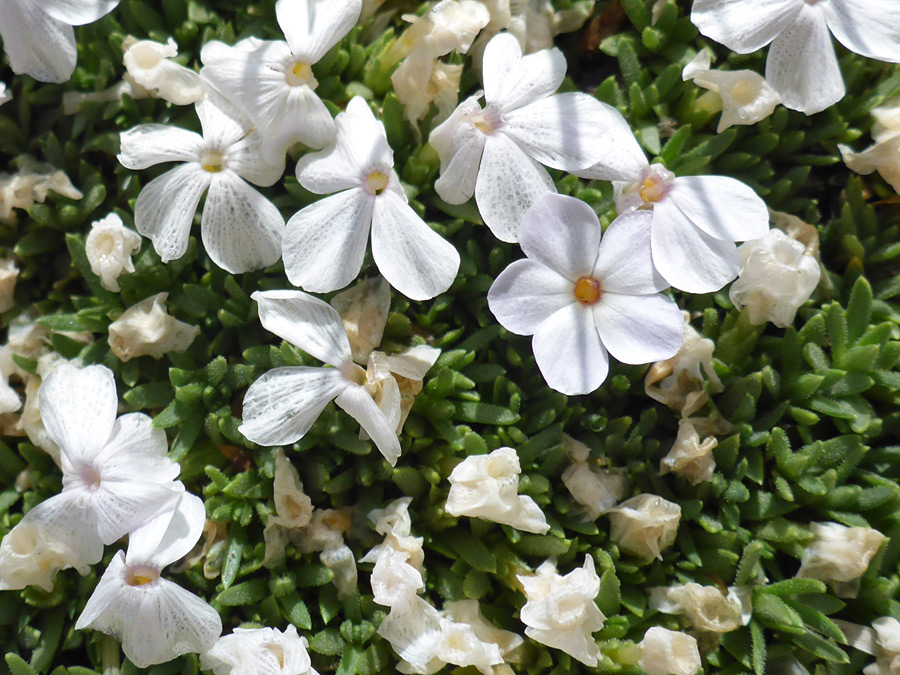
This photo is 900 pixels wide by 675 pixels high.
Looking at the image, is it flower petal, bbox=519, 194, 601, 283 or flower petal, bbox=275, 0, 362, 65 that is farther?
flower petal, bbox=275, 0, 362, 65

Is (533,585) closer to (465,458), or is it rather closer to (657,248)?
(465,458)

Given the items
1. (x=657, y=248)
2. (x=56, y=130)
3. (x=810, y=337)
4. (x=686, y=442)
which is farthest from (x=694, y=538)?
(x=56, y=130)

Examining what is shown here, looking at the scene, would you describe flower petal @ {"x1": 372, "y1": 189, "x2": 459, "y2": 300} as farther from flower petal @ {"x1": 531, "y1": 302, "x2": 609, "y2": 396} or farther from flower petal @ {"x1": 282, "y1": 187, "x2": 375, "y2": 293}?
flower petal @ {"x1": 531, "y1": 302, "x2": 609, "y2": 396}

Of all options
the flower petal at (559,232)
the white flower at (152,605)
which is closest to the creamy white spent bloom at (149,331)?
the white flower at (152,605)

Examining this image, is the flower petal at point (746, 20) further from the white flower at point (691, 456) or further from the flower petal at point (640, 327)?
the white flower at point (691, 456)

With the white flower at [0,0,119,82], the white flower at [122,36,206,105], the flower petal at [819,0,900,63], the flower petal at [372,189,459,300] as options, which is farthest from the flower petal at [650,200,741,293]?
the white flower at [0,0,119,82]
